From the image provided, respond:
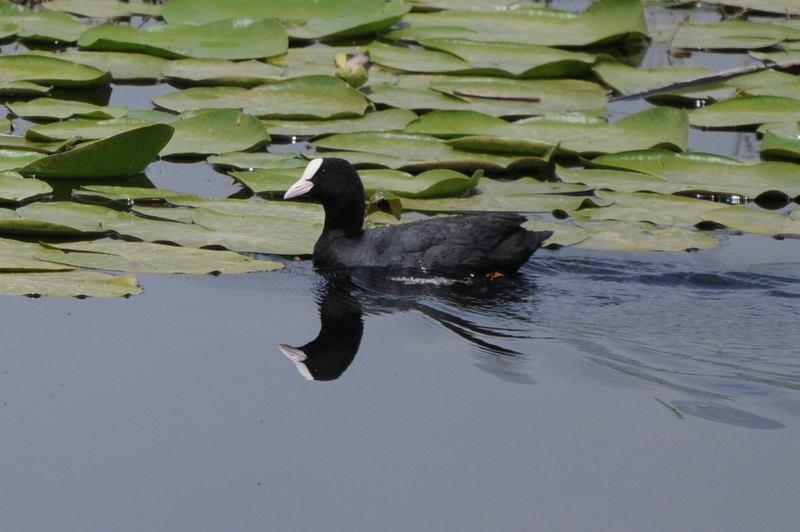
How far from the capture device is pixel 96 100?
28.5 ft

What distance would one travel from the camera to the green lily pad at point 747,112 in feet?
27.6

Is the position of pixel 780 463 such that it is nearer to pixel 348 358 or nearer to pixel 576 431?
pixel 576 431

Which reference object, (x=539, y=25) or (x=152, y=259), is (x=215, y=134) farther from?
(x=539, y=25)

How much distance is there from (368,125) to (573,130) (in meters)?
1.13

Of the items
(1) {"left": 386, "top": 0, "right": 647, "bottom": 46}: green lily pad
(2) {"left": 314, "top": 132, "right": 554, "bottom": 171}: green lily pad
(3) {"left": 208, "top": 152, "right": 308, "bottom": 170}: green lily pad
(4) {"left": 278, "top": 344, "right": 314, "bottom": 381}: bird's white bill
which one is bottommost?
(4) {"left": 278, "top": 344, "right": 314, "bottom": 381}: bird's white bill

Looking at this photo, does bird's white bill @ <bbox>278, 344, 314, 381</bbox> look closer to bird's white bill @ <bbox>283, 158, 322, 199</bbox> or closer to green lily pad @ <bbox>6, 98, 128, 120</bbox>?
bird's white bill @ <bbox>283, 158, 322, 199</bbox>

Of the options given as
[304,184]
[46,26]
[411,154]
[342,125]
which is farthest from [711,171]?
[46,26]

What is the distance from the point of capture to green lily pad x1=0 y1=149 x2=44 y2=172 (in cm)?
718

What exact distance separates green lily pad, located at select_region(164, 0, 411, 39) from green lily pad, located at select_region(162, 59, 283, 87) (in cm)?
83

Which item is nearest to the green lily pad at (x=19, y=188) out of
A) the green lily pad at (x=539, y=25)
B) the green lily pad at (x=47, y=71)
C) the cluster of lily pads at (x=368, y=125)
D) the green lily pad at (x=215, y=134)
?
the cluster of lily pads at (x=368, y=125)

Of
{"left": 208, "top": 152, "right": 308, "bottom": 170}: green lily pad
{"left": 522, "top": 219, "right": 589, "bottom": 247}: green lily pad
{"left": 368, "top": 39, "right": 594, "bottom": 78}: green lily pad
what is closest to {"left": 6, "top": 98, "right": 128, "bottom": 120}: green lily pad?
{"left": 208, "top": 152, "right": 308, "bottom": 170}: green lily pad

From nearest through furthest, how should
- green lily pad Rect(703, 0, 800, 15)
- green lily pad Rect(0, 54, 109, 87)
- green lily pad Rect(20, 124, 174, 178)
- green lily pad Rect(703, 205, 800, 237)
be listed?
1. green lily pad Rect(703, 205, 800, 237)
2. green lily pad Rect(20, 124, 174, 178)
3. green lily pad Rect(0, 54, 109, 87)
4. green lily pad Rect(703, 0, 800, 15)

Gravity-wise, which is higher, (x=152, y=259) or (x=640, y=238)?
(x=640, y=238)

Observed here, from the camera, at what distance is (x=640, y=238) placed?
6.78m
